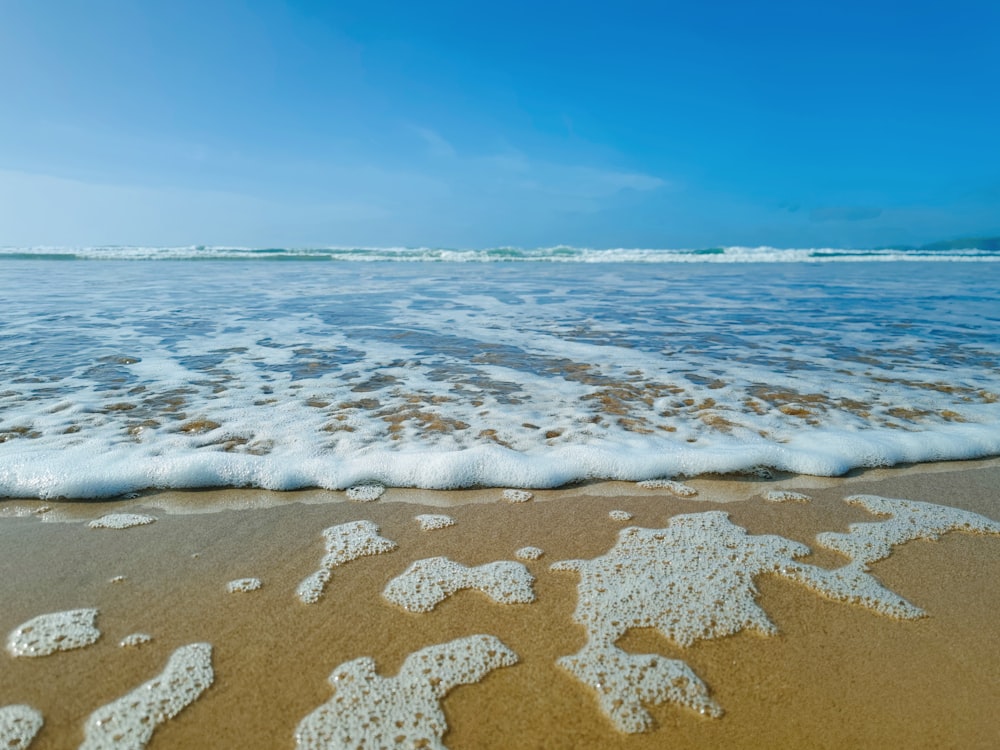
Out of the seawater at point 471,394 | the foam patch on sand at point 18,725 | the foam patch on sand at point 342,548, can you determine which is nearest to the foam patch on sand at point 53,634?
the foam patch on sand at point 18,725

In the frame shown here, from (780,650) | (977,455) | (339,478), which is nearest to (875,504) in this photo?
(977,455)

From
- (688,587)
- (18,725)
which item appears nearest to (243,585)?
(18,725)

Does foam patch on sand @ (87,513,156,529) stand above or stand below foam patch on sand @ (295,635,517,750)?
below

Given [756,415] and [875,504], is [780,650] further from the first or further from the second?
[756,415]

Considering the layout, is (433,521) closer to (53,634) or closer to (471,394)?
(53,634)

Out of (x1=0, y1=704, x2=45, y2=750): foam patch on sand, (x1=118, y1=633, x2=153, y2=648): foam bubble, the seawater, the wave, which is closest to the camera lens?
(x1=0, y1=704, x2=45, y2=750): foam patch on sand

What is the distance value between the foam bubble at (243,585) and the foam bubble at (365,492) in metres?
0.70

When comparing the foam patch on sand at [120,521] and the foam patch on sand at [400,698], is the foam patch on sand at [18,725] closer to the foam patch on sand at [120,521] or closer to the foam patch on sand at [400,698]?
the foam patch on sand at [400,698]

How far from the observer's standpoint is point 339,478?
2.87 metres

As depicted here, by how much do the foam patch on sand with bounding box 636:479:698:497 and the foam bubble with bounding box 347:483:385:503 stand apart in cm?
128

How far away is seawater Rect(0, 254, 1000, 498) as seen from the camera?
2.99 meters

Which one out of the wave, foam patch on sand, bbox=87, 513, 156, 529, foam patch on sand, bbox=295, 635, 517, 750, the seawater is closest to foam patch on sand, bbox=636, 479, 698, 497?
the seawater

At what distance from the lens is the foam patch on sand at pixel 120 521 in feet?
7.96

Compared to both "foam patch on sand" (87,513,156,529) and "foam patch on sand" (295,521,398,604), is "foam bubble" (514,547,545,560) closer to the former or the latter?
"foam patch on sand" (295,521,398,604)
